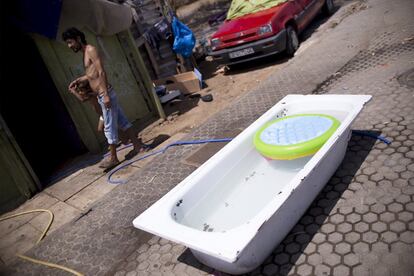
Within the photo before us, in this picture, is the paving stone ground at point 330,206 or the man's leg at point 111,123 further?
the man's leg at point 111,123

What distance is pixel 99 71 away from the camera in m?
4.75

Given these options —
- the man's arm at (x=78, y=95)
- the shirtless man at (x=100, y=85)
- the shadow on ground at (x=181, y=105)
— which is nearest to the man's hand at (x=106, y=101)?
the shirtless man at (x=100, y=85)

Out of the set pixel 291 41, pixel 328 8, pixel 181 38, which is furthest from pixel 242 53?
pixel 328 8

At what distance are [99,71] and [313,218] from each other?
11.8 ft

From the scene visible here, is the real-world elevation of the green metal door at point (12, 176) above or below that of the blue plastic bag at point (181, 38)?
below

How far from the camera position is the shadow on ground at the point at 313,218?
8.75 feet

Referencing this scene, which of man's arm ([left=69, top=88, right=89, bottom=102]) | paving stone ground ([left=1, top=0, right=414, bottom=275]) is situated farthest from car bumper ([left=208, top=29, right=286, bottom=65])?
man's arm ([left=69, top=88, right=89, bottom=102])

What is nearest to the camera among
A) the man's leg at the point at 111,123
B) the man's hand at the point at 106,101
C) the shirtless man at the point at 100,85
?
the shirtless man at the point at 100,85

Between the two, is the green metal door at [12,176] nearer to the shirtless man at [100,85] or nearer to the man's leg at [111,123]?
the shirtless man at [100,85]

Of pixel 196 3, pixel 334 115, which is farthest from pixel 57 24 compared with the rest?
pixel 196 3

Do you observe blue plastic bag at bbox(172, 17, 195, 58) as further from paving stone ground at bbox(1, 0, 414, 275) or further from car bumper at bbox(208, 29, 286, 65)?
paving stone ground at bbox(1, 0, 414, 275)

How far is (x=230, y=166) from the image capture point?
3.65m

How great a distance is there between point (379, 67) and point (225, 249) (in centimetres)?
478

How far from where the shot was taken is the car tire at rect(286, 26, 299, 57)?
A: 25.5 feet
